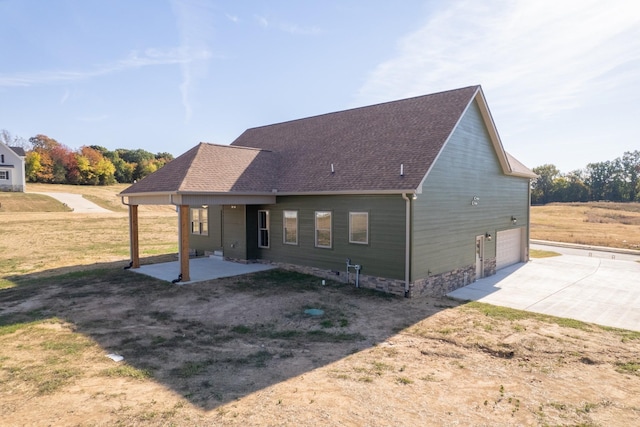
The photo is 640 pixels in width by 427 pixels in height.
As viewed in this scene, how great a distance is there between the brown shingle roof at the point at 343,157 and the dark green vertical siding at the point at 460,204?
2.31 feet

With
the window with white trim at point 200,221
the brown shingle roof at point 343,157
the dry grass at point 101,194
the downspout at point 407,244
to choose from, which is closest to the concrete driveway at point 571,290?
the downspout at point 407,244

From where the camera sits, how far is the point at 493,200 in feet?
54.3

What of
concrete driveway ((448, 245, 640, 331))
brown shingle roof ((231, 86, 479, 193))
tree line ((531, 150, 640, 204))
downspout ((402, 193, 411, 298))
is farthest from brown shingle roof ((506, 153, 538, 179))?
tree line ((531, 150, 640, 204))

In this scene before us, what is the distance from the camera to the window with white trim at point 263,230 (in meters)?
16.9

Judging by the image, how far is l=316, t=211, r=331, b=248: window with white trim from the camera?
559 inches

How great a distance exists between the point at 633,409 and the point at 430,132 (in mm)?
9793

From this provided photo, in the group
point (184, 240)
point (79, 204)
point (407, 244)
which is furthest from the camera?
point (79, 204)

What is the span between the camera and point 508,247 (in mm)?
18406

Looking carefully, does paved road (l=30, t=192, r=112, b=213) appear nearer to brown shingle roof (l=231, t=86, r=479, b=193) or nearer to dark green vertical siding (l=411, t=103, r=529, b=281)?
brown shingle roof (l=231, t=86, r=479, b=193)

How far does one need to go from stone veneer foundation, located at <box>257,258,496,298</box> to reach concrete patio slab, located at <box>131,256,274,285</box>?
1.92 meters

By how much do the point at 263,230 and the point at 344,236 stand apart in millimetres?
4933

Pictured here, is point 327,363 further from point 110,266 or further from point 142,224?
point 142,224

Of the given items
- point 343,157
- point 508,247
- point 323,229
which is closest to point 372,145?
point 343,157

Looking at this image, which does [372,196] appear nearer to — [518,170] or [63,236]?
[518,170]
